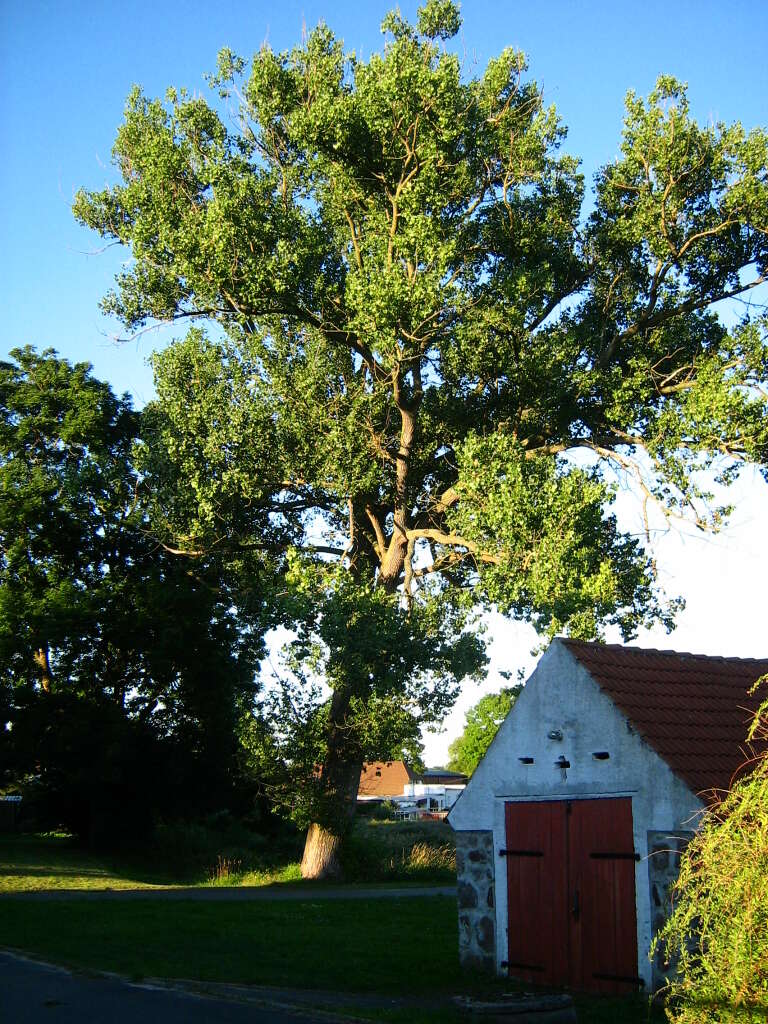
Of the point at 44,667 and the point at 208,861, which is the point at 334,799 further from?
the point at 44,667

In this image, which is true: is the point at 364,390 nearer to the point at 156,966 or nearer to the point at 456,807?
the point at 456,807

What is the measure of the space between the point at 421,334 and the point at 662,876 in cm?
1545

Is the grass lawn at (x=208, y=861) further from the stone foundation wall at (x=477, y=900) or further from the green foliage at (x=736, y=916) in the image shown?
the green foliage at (x=736, y=916)

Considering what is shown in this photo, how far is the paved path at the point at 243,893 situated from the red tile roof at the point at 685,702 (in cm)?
1180

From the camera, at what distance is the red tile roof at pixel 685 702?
12789 millimetres

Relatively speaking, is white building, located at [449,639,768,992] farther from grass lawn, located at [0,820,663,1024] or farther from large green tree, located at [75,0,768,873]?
large green tree, located at [75,0,768,873]

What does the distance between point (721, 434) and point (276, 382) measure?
10.7 meters

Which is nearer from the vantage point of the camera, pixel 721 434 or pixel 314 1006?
pixel 314 1006

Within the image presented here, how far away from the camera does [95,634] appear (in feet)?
112

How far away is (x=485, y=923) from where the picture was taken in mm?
14562

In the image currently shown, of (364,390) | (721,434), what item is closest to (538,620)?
(721,434)

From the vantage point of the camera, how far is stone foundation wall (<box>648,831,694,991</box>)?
40.1 ft

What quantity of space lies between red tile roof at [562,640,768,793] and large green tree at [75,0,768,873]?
7.37 metres

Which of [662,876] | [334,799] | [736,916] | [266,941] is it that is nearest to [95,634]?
[334,799]
